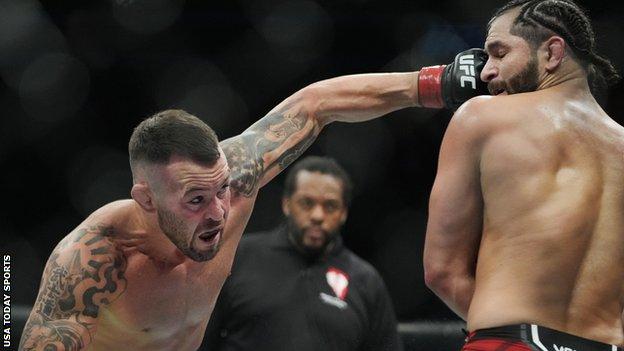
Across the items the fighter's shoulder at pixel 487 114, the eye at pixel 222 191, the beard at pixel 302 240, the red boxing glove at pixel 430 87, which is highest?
the fighter's shoulder at pixel 487 114

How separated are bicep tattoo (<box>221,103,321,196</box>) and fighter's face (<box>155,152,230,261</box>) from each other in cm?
16

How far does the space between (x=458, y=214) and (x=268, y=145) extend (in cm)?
67

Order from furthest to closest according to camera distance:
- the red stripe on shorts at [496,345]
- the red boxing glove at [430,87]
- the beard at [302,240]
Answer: the beard at [302,240]
the red boxing glove at [430,87]
the red stripe on shorts at [496,345]

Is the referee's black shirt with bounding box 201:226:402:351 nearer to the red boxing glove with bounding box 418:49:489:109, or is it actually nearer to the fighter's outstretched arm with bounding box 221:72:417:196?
the fighter's outstretched arm with bounding box 221:72:417:196

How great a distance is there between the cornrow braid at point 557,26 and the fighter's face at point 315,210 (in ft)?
4.33

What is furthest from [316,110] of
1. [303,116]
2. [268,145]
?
[268,145]

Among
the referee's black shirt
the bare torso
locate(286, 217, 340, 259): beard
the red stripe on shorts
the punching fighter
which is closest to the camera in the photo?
the red stripe on shorts

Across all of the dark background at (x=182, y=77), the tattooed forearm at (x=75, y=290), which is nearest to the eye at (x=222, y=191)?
the tattooed forearm at (x=75, y=290)

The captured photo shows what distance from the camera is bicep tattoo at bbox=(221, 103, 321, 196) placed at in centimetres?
223

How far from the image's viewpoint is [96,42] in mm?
3182

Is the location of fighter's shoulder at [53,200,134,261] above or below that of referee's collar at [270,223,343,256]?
above

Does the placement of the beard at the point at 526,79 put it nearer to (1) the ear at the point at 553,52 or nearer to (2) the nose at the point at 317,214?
(1) the ear at the point at 553,52

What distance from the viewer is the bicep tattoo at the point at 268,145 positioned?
2.23 metres

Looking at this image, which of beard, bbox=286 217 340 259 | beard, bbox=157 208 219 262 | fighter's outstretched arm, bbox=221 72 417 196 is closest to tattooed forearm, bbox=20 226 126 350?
beard, bbox=157 208 219 262
